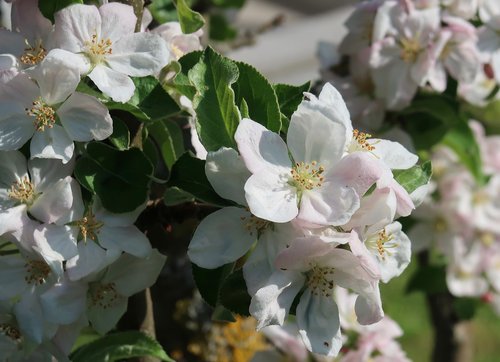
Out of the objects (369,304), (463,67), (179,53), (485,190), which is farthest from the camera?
(485,190)

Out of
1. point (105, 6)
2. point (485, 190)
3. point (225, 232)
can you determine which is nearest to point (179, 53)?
point (105, 6)

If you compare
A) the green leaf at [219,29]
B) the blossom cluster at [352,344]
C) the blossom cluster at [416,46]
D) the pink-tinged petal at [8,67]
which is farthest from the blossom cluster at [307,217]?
the green leaf at [219,29]

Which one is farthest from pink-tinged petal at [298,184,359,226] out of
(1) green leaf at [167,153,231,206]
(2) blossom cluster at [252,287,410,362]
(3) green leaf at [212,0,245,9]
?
(3) green leaf at [212,0,245,9]

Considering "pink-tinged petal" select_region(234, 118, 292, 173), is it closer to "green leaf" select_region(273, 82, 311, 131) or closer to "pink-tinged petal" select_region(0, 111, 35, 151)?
"green leaf" select_region(273, 82, 311, 131)

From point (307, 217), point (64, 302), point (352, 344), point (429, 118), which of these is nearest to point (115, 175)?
point (64, 302)

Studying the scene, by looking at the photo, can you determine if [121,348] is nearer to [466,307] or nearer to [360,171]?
[360,171]

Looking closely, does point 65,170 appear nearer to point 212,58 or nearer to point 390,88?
point 212,58
